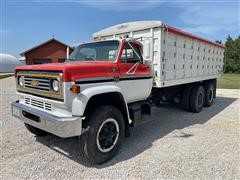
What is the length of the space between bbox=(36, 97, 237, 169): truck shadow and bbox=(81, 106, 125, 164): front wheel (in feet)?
0.60

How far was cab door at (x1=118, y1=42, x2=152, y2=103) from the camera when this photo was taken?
14.4 feet

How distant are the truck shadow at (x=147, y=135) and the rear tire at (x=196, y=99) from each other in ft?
0.75

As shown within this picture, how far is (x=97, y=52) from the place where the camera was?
4707 mm

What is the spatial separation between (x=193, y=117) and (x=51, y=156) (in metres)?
5.04

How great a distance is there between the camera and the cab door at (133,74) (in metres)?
4.38

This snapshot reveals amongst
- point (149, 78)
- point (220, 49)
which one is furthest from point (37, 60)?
point (149, 78)

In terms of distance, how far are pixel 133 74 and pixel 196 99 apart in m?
4.23

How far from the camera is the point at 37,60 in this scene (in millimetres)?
29906

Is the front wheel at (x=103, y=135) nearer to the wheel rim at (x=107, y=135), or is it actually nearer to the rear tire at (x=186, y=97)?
the wheel rim at (x=107, y=135)

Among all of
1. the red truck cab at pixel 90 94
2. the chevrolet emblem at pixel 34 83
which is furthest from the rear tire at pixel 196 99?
the chevrolet emblem at pixel 34 83

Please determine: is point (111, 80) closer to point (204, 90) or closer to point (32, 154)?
point (32, 154)

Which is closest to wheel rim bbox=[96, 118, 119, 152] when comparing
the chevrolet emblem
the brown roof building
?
the chevrolet emblem

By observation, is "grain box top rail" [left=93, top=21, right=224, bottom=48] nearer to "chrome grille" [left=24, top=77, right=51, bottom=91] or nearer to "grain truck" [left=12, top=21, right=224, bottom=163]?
"grain truck" [left=12, top=21, right=224, bottom=163]

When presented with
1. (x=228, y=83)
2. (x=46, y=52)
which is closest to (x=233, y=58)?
(x=228, y=83)
